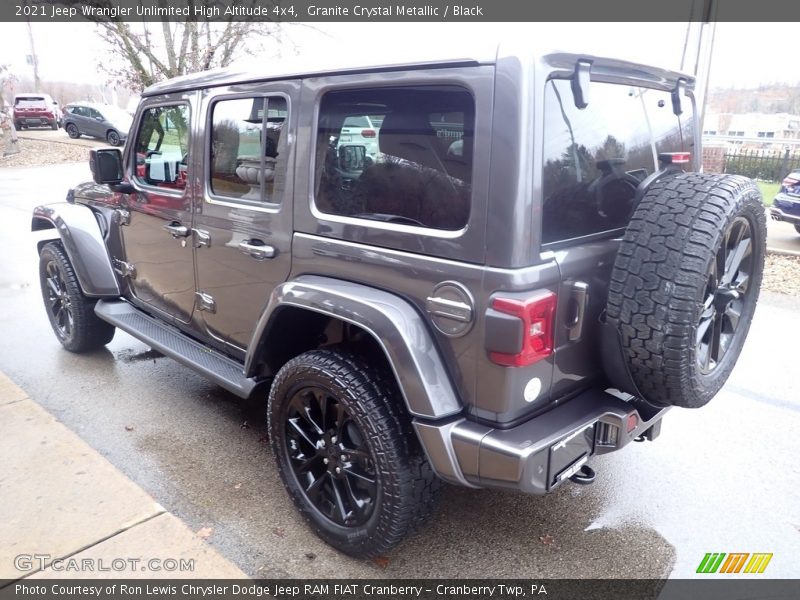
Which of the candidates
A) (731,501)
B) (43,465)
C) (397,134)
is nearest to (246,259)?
(397,134)

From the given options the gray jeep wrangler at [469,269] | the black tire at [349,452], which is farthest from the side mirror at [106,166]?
the black tire at [349,452]

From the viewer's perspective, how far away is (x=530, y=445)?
205 centimetres

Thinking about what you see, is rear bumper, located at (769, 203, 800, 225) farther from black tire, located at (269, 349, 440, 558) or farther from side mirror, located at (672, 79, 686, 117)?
black tire, located at (269, 349, 440, 558)

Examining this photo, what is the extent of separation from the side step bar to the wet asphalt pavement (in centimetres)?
49

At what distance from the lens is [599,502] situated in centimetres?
303

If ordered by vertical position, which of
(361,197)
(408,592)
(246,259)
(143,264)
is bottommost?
(408,592)

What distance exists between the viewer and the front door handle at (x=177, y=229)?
11.1 feet

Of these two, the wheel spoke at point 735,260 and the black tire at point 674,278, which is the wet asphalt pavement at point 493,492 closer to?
the black tire at point 674,278

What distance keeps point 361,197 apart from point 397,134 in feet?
0.98

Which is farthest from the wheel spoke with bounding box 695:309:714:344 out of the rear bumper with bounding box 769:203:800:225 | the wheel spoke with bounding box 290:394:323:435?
the rear bumper with bounding box 769:203:800:225

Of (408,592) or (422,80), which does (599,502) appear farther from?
(422,80)

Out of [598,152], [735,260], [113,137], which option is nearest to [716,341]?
[735,260]

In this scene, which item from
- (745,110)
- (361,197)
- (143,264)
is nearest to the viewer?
(361,197)

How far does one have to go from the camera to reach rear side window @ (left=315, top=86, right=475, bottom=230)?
2.14 metres
